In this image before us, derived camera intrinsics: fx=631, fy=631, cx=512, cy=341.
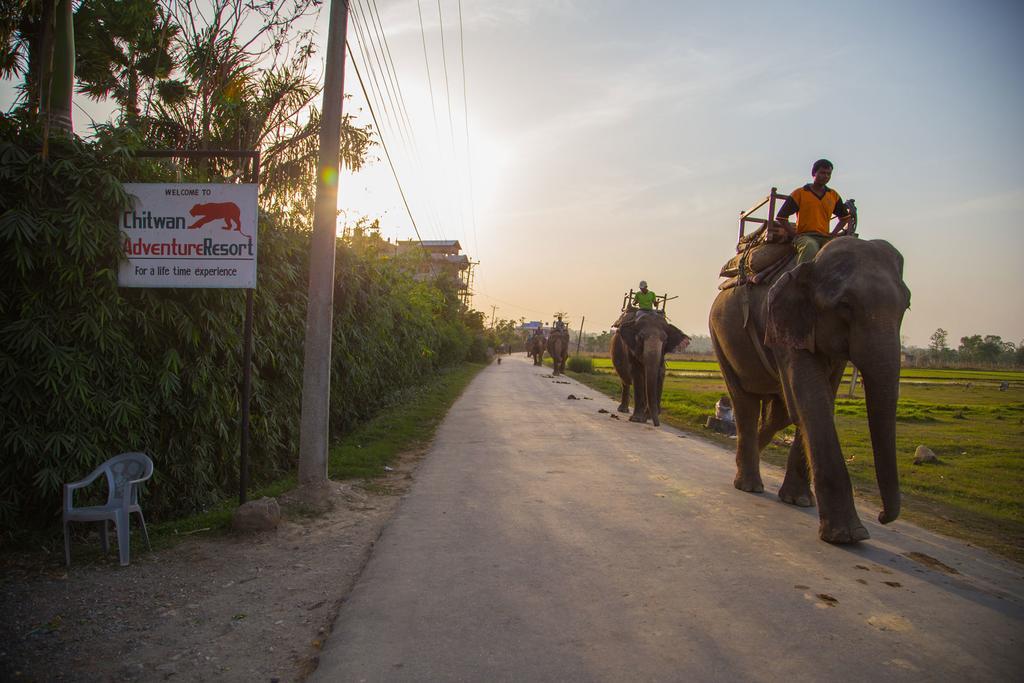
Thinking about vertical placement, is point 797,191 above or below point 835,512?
above

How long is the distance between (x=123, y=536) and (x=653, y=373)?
396 inches

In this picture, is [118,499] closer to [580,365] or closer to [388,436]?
[388,436]

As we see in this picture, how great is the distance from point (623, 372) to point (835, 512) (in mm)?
10924

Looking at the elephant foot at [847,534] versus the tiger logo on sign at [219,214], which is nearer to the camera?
the elephant foot at [847,534]

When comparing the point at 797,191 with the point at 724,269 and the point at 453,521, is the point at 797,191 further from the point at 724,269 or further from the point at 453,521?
the point at 453,521

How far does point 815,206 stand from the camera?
596 centimetres

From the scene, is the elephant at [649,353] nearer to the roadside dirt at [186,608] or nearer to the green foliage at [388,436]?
the green foliage at [388,436]

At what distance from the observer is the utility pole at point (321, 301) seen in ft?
19.9

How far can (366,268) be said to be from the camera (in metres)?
11.3

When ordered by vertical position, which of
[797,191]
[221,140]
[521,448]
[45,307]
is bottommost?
[521,448]

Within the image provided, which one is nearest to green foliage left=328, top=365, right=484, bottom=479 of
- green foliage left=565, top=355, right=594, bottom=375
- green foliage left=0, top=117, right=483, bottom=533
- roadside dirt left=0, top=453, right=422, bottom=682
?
green foliage left=0, top=117, right=483, bottom=533

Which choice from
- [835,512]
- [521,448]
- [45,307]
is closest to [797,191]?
[835,512]

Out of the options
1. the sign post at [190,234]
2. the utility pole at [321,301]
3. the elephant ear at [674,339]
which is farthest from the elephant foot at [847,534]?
the elephant ear at [674,339]

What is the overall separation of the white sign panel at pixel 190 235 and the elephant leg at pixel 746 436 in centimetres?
518
